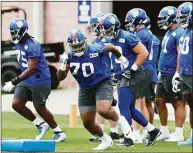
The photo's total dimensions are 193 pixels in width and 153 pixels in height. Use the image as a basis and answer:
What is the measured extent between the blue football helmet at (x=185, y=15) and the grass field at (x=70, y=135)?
1717 millimetres

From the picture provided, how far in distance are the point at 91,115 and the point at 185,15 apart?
1890mm

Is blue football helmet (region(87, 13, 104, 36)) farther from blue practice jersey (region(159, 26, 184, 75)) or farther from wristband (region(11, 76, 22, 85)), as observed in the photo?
wristband (region(11, 76, 22, 85))

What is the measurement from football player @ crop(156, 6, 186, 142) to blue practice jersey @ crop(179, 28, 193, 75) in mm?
1160

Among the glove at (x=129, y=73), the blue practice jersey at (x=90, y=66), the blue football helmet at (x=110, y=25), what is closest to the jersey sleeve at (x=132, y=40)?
the blue football helmet at (x=110, y=25)

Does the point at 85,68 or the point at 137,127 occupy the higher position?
the point at 85,68

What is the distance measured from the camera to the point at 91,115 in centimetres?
1179

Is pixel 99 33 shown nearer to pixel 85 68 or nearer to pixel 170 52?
pixel 85 68

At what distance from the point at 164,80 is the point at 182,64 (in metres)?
1.53

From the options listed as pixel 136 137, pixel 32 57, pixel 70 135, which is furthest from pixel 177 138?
pixel 32 57

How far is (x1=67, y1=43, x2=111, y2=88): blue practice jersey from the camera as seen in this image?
11.7 m

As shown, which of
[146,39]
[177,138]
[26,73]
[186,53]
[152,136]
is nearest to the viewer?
[186,53]

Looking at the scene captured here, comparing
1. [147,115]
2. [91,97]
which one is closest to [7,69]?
[147,115]

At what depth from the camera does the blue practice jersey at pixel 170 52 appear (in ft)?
42.4

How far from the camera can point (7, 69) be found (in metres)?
26.6
